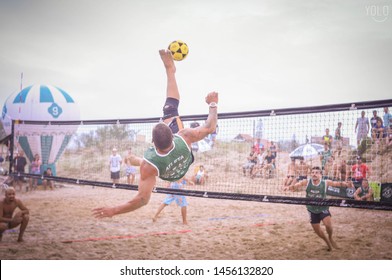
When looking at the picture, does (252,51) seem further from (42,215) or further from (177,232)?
(42,215)

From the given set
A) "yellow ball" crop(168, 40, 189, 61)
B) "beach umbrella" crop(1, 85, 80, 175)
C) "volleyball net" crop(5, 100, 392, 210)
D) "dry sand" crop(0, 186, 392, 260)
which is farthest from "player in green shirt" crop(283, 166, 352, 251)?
"beach umbrella" crop(1, 85, 80, 175)

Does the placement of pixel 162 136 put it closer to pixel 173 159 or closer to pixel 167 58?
pixel 173 159

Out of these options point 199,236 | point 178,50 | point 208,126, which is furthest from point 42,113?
point 208,126

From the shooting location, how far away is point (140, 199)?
4.13 metres

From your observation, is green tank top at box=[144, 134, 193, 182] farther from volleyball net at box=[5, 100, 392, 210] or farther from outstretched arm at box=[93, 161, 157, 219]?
volleyball net at box=[5, 100, 392, 210]

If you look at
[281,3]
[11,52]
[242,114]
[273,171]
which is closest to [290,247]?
[273,171]

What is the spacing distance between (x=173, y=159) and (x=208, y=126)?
0.67m

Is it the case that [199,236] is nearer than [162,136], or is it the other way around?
[162,136]

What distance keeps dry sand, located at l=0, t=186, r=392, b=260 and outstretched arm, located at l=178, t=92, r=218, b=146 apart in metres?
2.18

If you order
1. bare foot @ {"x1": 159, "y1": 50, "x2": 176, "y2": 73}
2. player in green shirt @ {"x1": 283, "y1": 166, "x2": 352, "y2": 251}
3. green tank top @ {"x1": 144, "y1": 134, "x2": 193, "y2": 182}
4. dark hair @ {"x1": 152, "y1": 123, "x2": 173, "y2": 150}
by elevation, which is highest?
bare foot @ {"x1": 159, "y1": 50, "x2": 176, "y2": 73}

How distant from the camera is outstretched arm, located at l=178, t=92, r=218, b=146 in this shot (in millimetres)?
4641

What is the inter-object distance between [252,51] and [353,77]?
2.24m

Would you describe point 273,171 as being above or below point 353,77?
below

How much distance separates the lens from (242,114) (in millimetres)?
5914
